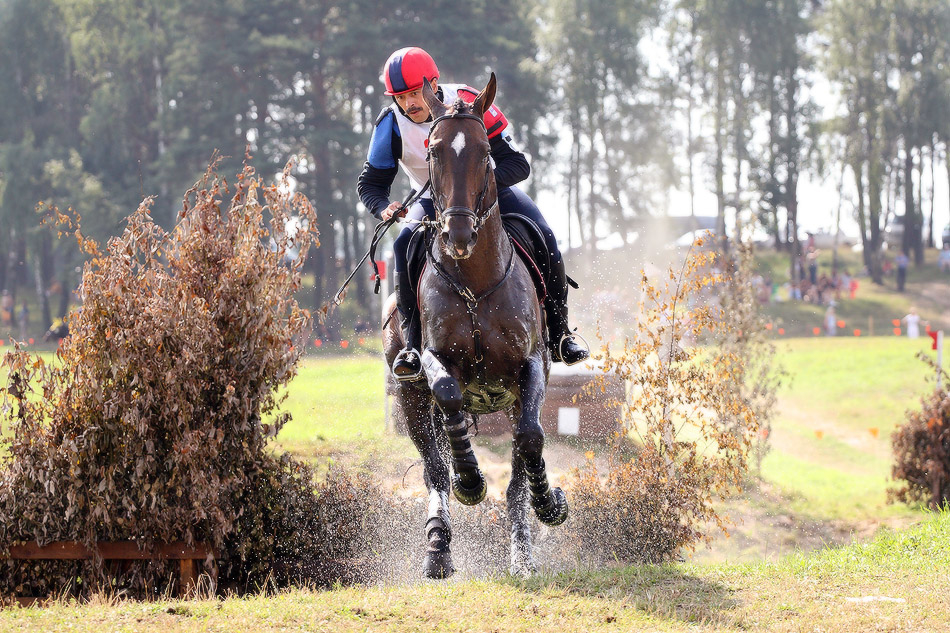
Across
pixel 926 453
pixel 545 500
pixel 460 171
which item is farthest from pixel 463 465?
pixel 926 453

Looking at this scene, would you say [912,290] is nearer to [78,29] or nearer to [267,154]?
[267,154]

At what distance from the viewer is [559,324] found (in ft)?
25.0

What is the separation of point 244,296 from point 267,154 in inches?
1102

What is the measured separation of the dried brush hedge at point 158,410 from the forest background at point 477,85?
25.6m

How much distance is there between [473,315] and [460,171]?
3.62ft

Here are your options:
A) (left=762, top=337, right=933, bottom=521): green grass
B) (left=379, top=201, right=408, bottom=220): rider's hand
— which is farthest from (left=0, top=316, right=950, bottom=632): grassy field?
(left=762, top=337, right=933, bottom=521): green grass

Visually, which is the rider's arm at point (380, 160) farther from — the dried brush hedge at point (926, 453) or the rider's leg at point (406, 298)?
the dried brush hedge at point (926, 453)

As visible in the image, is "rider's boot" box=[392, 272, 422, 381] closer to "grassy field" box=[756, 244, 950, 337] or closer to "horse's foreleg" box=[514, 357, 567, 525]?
"horse's foreleg" box=[514, 357, 567, 525]

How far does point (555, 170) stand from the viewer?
1909 inches

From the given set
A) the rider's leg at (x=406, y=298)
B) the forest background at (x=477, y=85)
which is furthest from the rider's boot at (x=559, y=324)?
the forest background at (x=477, y=85)

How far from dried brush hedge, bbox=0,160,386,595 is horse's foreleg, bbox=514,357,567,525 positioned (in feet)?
6.99

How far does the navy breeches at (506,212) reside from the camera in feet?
23.3

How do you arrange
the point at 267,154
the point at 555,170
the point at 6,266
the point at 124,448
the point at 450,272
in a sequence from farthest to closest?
1. the point at 555,170
2. the point at 6,266
3. the point at 267,154
4. the point at 124,448
5. the point at 450,272

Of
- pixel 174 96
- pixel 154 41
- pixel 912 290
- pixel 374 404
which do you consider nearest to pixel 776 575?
pixel 374 404
